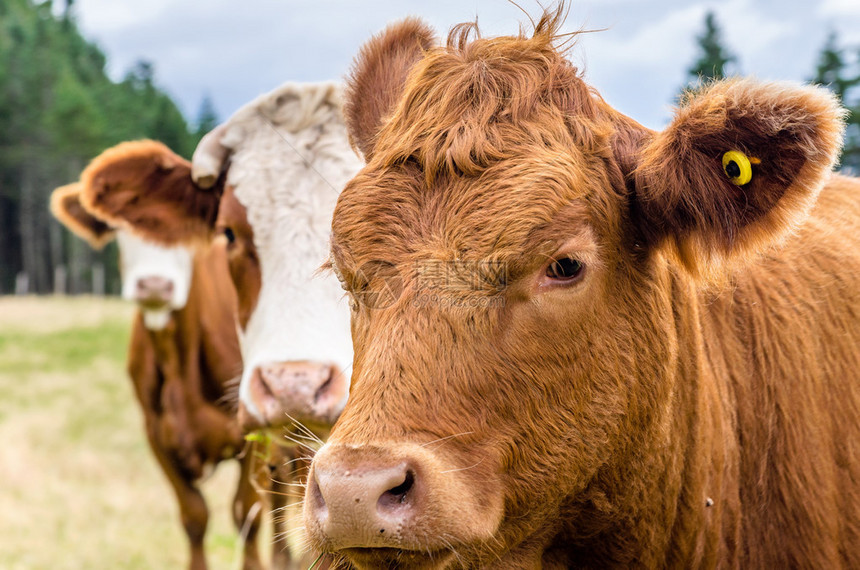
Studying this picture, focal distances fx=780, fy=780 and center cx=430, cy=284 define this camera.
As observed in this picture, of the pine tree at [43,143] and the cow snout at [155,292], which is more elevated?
the cow snout at [155,292]

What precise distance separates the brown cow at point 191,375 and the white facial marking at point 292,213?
267 centimetres

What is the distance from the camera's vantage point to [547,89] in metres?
2.36

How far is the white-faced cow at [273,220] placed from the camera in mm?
3709

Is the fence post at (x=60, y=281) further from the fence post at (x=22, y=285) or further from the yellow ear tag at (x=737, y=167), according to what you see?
the yellow ear tag at (x=737, y=167)

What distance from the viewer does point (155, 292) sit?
24.5 feet

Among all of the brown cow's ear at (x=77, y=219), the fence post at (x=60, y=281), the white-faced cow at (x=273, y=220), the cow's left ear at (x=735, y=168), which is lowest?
the fence post at (x=60, y=281)

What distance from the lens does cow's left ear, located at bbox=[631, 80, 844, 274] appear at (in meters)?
2.11

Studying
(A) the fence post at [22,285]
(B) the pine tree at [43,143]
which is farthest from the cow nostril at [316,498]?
(B) the pine tree at [43,143]

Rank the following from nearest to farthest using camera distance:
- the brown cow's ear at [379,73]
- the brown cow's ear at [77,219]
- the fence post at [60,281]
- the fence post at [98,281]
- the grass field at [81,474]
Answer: the brown cow's ear at [379,73] < the brown cow's ear at [77,219] < the grass field at [81,474] < the fence post at [60,281] < the fence post at [98,281]

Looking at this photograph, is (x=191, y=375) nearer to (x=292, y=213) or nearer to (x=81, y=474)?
(x=292, y=213)

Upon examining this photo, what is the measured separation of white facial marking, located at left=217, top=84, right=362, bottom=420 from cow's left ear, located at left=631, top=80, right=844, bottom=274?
6.18ft

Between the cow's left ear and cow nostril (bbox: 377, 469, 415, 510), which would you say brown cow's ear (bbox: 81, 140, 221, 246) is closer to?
the cow's left ear

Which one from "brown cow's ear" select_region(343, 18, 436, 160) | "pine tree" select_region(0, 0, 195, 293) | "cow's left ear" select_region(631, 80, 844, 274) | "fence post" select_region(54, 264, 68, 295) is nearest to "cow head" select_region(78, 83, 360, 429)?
"brown cow's ear" select_region(343, 18, 436, 160)

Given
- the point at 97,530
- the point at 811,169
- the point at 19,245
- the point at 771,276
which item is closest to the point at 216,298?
the point at 97,530
